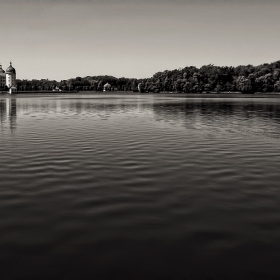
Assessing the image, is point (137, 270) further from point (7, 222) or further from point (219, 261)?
point (7, 222)

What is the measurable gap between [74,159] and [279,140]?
16.0 meters

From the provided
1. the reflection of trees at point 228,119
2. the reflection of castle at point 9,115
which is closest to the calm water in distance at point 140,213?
the reflection of trees at point 228,119

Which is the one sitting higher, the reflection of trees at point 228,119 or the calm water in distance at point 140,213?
the reflection of trees at point 228,119

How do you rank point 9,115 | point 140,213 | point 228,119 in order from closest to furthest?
point 140,213
point 228,119
point 9,115

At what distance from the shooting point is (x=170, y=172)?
664 inches

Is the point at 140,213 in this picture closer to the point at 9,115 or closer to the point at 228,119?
the point at 228,119

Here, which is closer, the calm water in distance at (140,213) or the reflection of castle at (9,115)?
the calm water in distance at (140,213)

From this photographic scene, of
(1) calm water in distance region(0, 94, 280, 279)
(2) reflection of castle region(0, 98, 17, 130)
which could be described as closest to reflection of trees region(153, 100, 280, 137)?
(1) calm water in distance region(0, 94, 280, 279)

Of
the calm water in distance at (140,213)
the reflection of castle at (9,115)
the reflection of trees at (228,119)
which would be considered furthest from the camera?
the reflection of castle at (9,115)

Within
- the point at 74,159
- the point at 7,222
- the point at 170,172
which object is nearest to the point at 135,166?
the point at 170,172

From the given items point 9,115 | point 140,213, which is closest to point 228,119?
point 9,115

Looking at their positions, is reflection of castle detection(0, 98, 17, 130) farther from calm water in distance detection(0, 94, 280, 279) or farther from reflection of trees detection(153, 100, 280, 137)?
calm water in distance detection(0, 94, 280, 279)

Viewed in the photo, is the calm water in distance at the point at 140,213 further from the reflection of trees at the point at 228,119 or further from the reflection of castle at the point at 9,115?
the reflection of castle at the point at 9,115

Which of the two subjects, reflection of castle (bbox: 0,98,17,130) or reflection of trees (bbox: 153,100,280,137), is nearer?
reflection of trees (bbox: 153,100,280,137)
